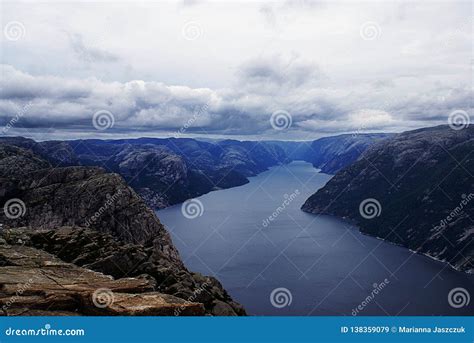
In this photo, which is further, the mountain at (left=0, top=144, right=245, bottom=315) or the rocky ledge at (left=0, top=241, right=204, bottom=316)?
the mountain at (left=0, top=144, right=245, bottom=315)

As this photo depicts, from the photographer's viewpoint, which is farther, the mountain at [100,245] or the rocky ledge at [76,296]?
the mountain at [100,245]

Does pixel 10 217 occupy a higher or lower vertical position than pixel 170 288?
lower

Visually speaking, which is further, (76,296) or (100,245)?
(100,245)

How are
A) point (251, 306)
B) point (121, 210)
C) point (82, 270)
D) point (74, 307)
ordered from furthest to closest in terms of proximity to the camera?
1. point (251, 306)
2. point (121, 210)
3. point (82, 270)
4. point (74, 307)

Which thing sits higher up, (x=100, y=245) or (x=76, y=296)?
(x=76, y=296)

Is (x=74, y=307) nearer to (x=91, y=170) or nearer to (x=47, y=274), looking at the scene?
(x=47, y=274)
